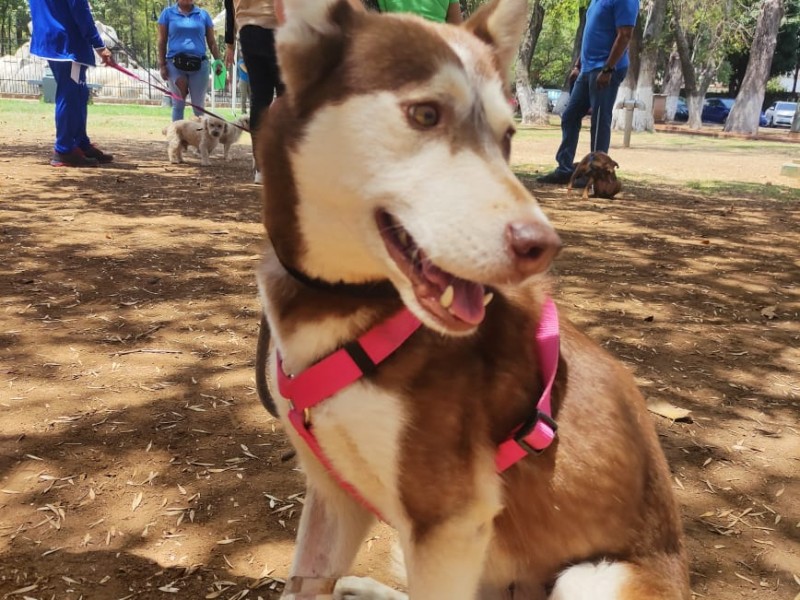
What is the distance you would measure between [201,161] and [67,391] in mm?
9578

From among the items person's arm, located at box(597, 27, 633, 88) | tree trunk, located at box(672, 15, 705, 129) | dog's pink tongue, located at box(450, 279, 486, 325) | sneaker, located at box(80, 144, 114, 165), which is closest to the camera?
dog's pink tongue, located at box(450, 279, 486, 325)

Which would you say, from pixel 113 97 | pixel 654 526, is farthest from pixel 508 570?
pixel 113 97

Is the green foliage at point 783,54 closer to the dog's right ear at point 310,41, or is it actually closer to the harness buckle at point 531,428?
the dog's right ear at point 310,41

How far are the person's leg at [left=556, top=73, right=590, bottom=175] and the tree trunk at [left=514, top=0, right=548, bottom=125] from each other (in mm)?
20064

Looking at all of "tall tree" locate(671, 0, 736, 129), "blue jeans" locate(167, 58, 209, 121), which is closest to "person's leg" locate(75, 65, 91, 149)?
"blue jeans" locate(167, 58, 209, 121)

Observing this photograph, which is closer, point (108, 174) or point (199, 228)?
point (199, 228)

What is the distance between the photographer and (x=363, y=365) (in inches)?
65.9

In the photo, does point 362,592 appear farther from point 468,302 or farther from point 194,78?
point 194,78

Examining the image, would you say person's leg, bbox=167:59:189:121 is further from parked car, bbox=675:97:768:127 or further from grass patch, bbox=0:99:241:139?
parked car, bbox=675:97:768:127

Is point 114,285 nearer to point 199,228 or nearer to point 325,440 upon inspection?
point 199,228

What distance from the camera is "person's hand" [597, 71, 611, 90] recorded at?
30.0 feet

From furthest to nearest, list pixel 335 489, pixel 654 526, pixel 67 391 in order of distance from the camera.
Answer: pixel 67 391, pixel 335 489, pixel 654 526

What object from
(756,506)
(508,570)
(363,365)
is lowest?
(756,506)

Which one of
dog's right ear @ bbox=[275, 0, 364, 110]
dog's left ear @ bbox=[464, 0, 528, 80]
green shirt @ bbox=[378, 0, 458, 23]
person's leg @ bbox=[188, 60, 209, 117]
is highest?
green shirt @ bbox=[378, 0, 458, 23]
